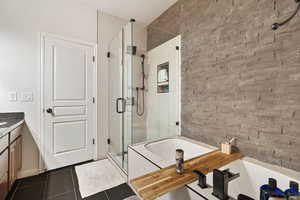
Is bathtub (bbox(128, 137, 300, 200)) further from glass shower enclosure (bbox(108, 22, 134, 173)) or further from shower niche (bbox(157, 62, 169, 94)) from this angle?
shower niche (bbox(157, 62, 169, 94))

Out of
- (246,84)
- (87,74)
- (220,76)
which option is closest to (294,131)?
A: (246,84)

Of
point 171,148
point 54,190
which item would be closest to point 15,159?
point 54,190

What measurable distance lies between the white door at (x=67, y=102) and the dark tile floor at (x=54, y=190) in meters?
0.29

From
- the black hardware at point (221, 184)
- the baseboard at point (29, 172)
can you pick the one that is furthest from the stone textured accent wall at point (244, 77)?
the baseboard at point (29, 172)

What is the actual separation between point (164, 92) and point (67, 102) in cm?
170

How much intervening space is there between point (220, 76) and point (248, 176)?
1.06 metres

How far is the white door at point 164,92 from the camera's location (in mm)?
2277

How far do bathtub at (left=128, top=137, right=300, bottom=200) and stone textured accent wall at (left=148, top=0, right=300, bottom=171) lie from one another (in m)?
0.13

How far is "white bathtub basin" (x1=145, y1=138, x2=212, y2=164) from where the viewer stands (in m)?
1.75

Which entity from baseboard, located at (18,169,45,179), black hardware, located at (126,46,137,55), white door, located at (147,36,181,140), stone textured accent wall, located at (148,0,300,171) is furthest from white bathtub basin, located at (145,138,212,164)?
baseboard, located at (18,169,45,179)

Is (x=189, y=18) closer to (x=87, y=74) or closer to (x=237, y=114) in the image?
(x=237, y=114)

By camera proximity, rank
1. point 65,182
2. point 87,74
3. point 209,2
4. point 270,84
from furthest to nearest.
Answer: point 87,74
point 65,182
point 209,2
point 270,84

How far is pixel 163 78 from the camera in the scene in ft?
8.29

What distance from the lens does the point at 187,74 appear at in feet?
6.87
